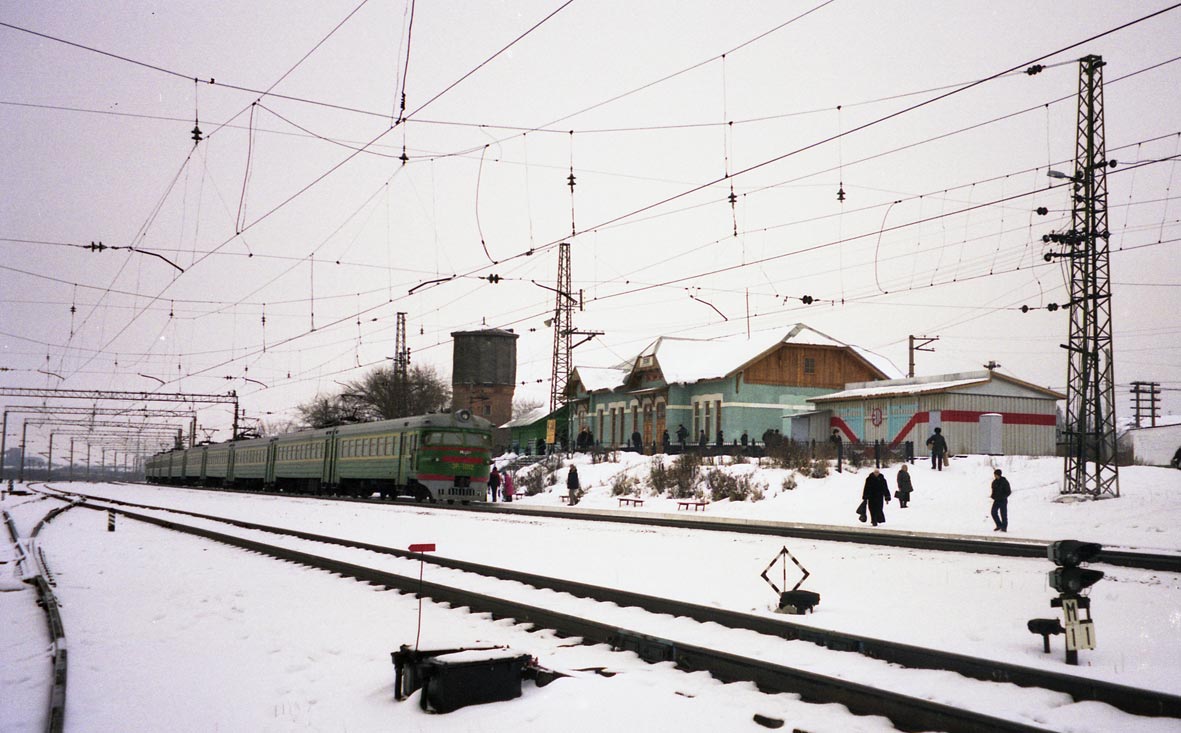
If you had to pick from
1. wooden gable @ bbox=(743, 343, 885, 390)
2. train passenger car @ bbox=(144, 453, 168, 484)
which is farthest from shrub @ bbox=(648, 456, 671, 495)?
train passenger car @ bbox=(144, 453, 168, 484)

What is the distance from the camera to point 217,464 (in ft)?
182

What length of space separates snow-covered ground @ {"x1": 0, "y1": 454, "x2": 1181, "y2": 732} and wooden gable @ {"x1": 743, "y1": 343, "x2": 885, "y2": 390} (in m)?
27.5

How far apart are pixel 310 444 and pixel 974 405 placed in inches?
1114

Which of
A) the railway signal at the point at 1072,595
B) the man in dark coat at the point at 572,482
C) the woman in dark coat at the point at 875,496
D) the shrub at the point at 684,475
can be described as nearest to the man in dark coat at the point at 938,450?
the woman in dark coat at the point at 875,496

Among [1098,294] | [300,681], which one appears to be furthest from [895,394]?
[300,681]

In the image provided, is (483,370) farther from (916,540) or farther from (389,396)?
(916,540)

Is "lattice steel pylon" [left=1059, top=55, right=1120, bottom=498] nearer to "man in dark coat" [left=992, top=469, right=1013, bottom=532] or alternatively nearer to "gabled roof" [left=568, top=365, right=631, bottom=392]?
"man in dark coat" [left=992, top=469, right=1013, bottom=532]

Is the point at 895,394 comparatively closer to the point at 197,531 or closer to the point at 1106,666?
the point at 197,531

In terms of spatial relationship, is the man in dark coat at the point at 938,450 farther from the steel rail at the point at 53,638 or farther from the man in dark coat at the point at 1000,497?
the steel rail at the point at 53,638

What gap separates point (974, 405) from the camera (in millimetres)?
35688

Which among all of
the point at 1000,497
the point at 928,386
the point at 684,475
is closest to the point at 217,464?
the point at 684,475

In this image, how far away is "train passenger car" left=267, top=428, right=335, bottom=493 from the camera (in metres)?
38.8

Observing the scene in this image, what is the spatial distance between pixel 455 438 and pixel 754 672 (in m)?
24.7

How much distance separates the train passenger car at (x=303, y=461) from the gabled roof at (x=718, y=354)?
19.1 m
